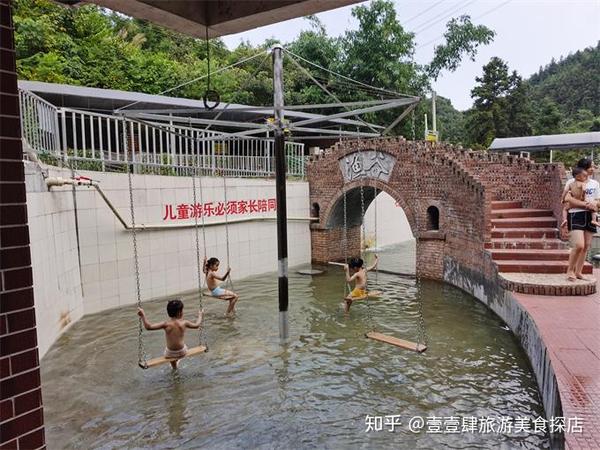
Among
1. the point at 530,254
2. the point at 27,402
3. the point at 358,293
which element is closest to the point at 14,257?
the point at 27,402

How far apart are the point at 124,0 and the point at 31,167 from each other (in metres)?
4.80

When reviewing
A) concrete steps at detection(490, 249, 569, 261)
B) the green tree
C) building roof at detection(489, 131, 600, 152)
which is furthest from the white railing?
the green tree

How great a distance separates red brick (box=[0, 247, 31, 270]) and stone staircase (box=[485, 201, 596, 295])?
7.92m

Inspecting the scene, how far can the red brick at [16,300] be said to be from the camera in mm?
1777

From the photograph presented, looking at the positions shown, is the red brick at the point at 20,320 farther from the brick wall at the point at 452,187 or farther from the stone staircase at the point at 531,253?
the brick wall at the point at 452,187

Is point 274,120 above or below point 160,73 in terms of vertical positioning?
below

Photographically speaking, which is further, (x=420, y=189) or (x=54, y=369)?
(x=420, y=189)

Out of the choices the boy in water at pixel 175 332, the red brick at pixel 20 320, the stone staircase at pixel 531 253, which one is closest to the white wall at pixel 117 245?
the boy in water at pixel 175 332

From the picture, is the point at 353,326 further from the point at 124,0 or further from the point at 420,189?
the point at 124,0

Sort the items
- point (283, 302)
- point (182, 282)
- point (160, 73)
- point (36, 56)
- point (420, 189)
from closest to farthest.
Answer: point (283, 302) → point (182, 282) → point (420, 189) → point (36, 56) → point (160, 73)

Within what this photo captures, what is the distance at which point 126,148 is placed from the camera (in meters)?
7.89

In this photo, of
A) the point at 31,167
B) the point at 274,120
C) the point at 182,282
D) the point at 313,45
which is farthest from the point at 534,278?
the point at 313,45

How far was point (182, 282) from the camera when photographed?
1118 cm

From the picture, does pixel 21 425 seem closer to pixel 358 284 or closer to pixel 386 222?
pixel 358 284
